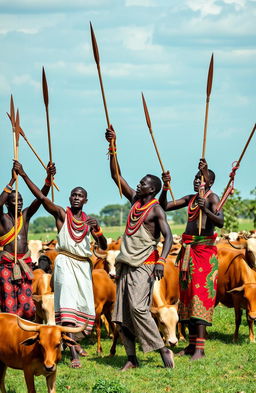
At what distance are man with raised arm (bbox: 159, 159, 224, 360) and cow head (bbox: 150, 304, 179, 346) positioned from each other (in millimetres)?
194

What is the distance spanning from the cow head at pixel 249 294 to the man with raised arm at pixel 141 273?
2.76 meters

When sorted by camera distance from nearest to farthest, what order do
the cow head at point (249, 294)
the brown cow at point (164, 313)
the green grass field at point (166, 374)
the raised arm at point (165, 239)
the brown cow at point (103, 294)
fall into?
the green grass field at point (166, 374), the raised arm at point (165, 239), the brown cow at point (164, 313), the cow head at point (249, 294), the brown cow at point (103, 294)

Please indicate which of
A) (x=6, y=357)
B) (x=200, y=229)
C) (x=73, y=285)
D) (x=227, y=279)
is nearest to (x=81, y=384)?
(x=6, y=357)

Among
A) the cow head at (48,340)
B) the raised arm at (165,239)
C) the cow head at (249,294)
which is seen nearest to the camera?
the cow head at (48,340)

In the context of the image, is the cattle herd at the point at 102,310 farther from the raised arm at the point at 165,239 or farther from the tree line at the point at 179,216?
the tree line at the point at 179,216

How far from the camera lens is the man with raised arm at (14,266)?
1230 cm

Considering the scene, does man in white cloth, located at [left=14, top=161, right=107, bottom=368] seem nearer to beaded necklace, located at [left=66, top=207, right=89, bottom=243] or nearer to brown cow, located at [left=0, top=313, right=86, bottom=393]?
beaded necklace, located at [left=66, top=207, right=89, bottom=243]

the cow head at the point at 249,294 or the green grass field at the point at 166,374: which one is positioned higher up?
the cow head at the point at 249,294

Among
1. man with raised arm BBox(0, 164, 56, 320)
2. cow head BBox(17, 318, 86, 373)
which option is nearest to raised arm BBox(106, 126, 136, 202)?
man with raised arm BBox(0, 164, 56, 320)

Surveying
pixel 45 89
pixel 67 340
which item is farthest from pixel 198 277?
pixel 67 340

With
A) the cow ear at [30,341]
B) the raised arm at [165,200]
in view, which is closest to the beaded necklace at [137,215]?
the raised arm at [165,200]

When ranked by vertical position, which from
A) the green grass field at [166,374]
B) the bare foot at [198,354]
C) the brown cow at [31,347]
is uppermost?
the brown cow at [31,347]

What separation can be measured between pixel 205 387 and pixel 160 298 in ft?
10.2

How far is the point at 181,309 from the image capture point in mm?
12578
